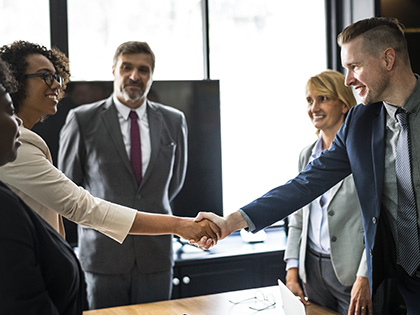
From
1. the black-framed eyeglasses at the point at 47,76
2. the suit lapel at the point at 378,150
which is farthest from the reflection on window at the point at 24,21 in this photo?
the suit lapel at the point at 378,150

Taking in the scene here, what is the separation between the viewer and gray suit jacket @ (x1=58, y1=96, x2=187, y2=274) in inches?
128

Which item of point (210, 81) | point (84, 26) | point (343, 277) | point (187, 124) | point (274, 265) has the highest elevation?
point (84, 26)

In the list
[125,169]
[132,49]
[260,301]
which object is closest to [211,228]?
[260,301]

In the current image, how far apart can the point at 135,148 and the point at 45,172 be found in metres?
1.33

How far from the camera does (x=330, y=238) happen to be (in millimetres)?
2633

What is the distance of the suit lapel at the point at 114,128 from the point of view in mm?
3326

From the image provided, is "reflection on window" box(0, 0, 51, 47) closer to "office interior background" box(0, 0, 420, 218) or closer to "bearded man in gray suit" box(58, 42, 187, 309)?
"office interior background" box(0, 0, 420, 218)

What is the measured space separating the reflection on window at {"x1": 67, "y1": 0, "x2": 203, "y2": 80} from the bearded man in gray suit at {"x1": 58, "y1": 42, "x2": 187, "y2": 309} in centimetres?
65

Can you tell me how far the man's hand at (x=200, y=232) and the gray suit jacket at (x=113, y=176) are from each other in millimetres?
699

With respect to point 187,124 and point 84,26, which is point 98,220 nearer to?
point 187,124

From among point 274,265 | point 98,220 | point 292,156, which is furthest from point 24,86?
point 292,156

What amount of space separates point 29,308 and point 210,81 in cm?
289

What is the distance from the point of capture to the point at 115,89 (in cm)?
347

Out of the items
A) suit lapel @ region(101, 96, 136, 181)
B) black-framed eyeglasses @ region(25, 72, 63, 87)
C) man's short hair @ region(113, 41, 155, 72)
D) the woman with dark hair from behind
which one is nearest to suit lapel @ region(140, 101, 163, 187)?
suit lapel @ region(101, 96, 136, 181)
